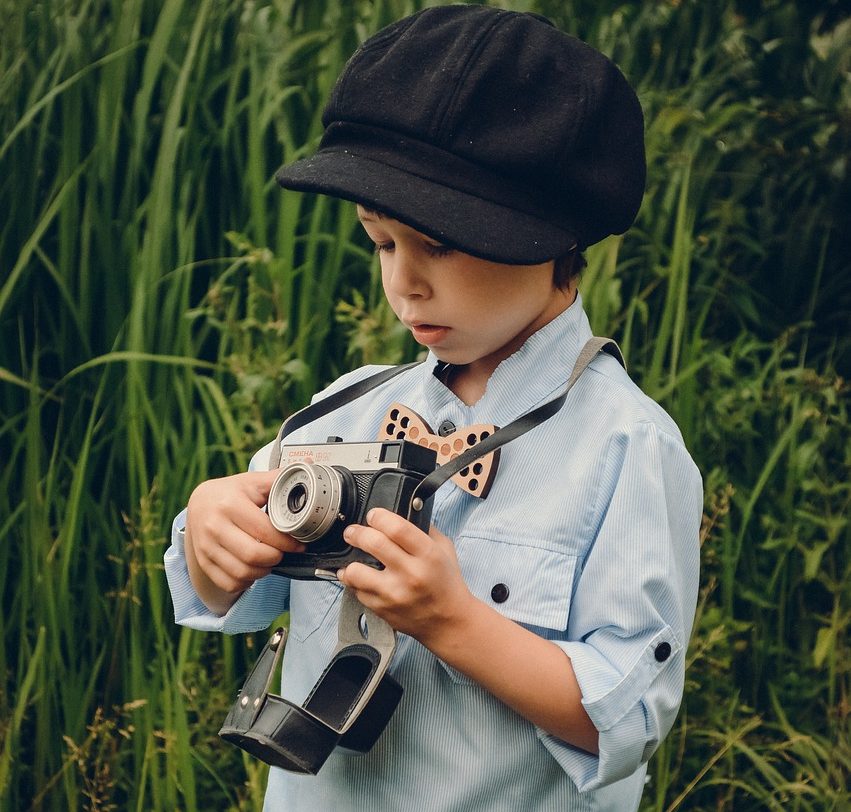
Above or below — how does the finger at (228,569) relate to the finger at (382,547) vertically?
below

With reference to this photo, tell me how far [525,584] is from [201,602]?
42 centimetres

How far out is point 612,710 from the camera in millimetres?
1094

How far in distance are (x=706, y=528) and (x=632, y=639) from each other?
2.86ft

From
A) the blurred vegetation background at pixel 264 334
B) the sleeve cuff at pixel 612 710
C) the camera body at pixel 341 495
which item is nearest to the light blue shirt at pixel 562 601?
the sleeve cuff at pixel 612 710

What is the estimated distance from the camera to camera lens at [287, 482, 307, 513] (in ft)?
3.77

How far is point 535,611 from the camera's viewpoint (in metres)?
1.15

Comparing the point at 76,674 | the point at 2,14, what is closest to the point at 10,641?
the point at 76,674

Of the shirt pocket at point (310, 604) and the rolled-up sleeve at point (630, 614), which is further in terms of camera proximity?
the shirt pocket at point (310, 604)

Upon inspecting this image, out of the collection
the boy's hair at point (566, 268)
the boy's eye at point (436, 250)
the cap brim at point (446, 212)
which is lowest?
the boy's hair at point (566, 268)

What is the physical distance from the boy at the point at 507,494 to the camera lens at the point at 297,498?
0.13 ft

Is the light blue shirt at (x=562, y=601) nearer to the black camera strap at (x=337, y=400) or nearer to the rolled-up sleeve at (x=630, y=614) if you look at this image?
the rolled-up sleeve at (x=630, y=614)

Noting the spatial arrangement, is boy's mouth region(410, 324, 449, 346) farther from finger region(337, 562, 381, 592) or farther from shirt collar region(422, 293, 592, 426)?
finger region(337, 562, 381, 592)

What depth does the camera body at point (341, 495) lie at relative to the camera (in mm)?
1112

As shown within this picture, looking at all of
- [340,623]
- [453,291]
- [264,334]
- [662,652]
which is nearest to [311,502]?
[340,623]
